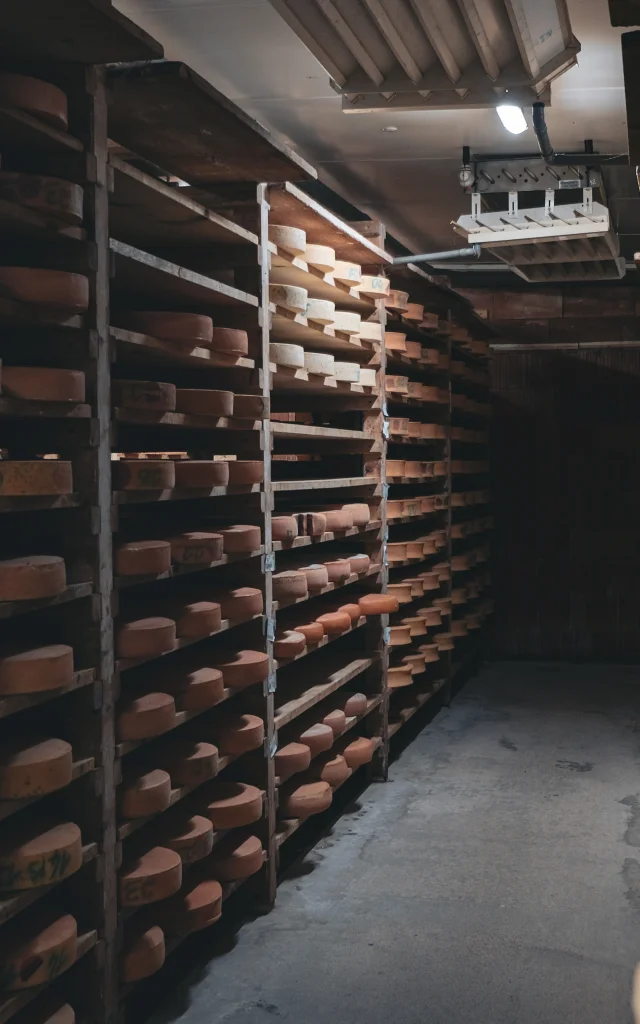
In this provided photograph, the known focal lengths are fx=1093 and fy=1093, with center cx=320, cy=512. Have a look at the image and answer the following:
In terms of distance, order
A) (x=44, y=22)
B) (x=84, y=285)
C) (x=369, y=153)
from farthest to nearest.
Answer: (x=369, y=153), (x=84, y=285), (x=44, y=22)

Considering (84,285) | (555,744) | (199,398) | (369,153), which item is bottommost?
(555,744)

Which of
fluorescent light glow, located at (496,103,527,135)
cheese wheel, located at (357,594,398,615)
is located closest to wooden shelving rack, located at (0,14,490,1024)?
cheese wheel, located at (357,594,398,615)

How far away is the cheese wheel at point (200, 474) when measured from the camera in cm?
334

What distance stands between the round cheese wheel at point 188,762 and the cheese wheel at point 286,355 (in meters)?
1.53

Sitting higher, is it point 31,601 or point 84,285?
point 84,285

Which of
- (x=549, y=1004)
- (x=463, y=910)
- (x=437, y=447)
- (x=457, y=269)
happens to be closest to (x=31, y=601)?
(x=549, y=1004)

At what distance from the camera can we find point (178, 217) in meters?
3.45

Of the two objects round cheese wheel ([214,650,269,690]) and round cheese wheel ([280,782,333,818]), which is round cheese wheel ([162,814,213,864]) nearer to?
round cheese wheel ([214,650,269,690])

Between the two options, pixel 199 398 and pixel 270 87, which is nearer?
pixel 199 398

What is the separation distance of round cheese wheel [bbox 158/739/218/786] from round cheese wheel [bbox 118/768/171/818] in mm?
137

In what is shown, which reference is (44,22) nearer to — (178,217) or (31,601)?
(178,217)

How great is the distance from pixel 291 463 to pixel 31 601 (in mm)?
3693

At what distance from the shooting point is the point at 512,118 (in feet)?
16.4

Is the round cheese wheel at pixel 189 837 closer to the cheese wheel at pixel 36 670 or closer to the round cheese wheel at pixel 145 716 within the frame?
the round cheese wheel at pixel 145 716
